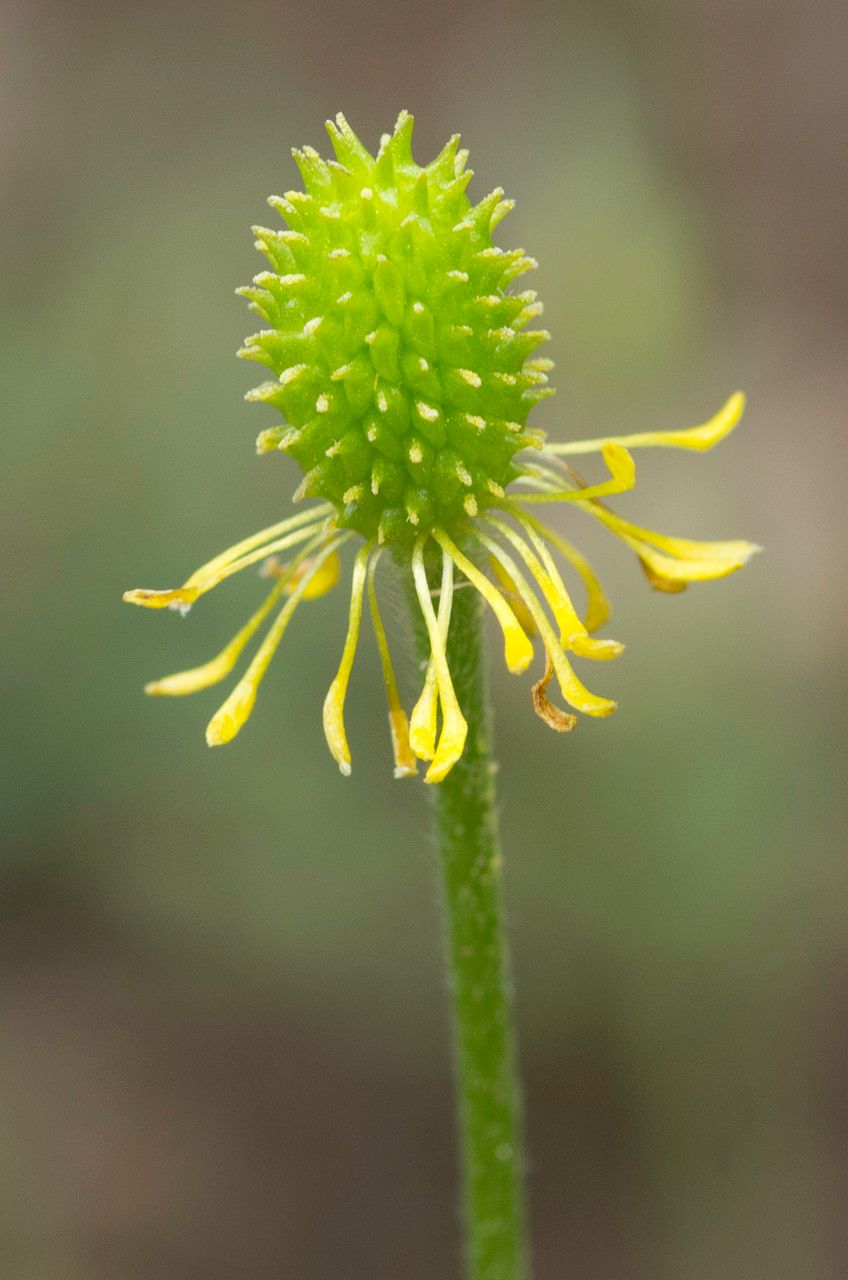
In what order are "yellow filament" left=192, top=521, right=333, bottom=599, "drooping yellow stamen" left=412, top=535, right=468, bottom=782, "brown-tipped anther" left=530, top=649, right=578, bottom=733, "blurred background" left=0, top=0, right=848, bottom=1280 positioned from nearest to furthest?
1. "drooping yellow stamen" left=412, top=535, right=468, bottom=782
2. "brown-tipped anther" left=530, top=649, right=578, bottom=733
3. "yellow filament" left=192, top=521, right=333, bottom=599
4. "blurred background" left=0, top=0, right=848, bottom=1280

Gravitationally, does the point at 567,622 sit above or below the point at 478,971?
above

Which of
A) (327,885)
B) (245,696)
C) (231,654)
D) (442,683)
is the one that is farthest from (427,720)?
(327,885)

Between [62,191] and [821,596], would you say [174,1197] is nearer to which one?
[821,596]

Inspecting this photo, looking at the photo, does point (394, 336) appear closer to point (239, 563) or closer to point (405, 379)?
point (405, 379)

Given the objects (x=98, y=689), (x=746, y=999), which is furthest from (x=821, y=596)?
(x=98, y=689)

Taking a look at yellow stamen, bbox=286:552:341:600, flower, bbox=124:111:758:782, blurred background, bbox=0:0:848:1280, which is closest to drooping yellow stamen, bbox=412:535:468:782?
flower, bbox=124:111:758:782

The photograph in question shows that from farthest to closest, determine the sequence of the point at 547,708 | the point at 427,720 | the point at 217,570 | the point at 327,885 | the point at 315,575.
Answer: the point at 327,885, the point at 315,575, the point at 217,570, the point at 547,708, the point at 427,720

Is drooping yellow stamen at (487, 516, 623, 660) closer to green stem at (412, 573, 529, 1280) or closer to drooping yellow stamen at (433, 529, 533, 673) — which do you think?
drooping yellow stamen at (433, 529, 533, 673)
